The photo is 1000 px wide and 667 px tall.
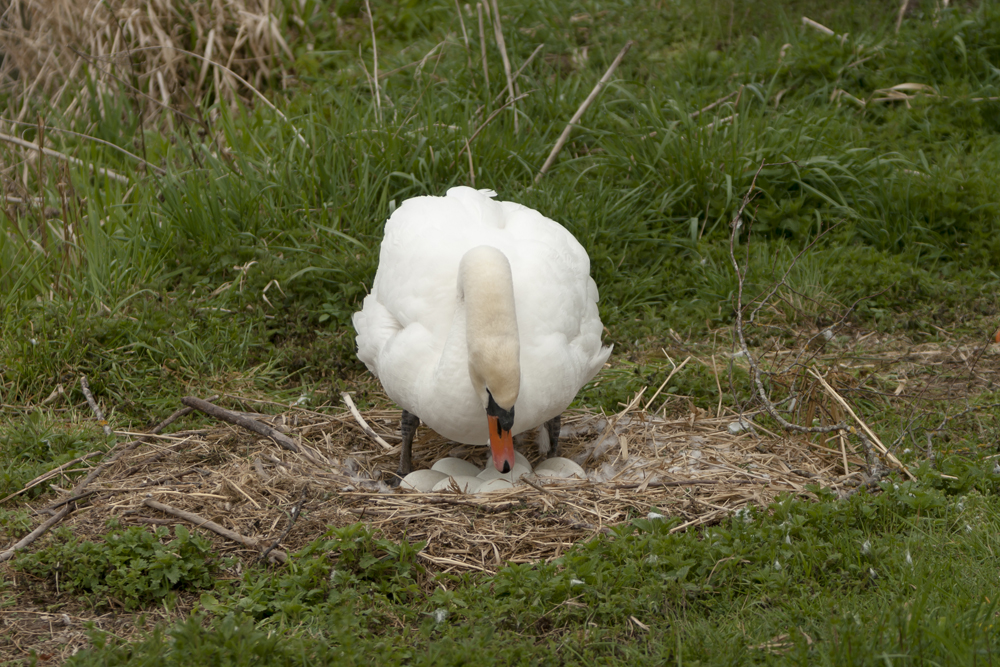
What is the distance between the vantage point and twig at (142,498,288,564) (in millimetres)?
3625

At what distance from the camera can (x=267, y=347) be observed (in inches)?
223

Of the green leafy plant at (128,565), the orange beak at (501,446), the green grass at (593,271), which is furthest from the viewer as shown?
the orange beak at (501,446)

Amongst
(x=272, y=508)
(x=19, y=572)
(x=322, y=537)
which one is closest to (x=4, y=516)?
(x=19, y=572)

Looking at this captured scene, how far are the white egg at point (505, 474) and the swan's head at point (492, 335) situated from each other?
→ 15.6 inches

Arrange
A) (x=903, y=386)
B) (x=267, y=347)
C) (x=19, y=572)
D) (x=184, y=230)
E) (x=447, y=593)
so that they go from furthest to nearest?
(x=184, y=230), (x=267, y=347), (x=903, y=386), (x=19, y=572), (x=447, y=593)

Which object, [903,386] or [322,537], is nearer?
[322,537]

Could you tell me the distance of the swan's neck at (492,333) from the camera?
3.76 meters

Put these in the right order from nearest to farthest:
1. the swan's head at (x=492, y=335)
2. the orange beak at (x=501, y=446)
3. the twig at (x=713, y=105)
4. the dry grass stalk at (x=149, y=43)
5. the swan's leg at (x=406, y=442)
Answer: the swan's head at (x=492, y=335), the orange beak at (x=501, y=446), the swan's leg at (x=406, y=442), the twig at (x=713, y=105), the dry grass stalk at (x=149, y=43)

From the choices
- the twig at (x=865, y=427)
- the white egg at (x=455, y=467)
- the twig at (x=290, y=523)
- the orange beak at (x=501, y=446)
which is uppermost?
the orange beak at (x=501, y=446)

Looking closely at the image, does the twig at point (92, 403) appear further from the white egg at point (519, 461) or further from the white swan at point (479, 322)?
the white egg at point (519, 461)

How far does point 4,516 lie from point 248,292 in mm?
2117

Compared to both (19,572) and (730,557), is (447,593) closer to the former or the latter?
(730,557)

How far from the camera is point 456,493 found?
4.17 metres

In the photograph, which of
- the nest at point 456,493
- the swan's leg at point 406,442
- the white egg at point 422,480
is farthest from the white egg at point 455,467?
the nest at point 456,493
